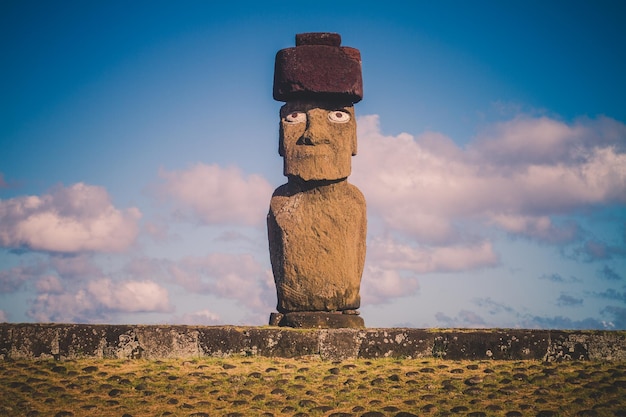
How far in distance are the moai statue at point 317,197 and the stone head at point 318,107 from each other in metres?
0.02

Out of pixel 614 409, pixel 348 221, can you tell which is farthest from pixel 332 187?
pixel 614 409

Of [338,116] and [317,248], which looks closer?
[317,248]

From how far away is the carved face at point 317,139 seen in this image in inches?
486

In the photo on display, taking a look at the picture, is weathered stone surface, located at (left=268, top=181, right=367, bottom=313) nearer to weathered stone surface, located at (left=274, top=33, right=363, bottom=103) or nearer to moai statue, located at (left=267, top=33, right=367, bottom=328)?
moai statue, located at (left=267, top=33, right=367, bottom=328)

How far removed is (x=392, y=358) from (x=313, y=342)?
123cm

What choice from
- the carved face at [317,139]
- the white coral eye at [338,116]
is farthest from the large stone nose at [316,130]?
the white coral eye at [338,116]

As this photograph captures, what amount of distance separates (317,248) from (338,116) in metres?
2.53

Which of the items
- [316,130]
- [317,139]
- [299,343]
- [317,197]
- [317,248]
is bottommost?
[299,343]

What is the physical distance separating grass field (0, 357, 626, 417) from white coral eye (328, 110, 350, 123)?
4.61m

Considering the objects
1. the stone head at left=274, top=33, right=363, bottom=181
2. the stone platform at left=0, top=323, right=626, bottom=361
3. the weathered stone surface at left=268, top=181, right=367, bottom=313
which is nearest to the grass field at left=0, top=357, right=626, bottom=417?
the stone platform at left=0, top=323, right=626, bottom=361

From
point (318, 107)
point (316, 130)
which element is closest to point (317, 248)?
point (316, 130)

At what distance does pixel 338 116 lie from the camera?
12.8 m

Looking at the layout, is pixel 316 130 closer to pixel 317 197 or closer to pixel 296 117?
pixel 296 117

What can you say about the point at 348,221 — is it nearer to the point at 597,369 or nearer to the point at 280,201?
the point at 280,201
